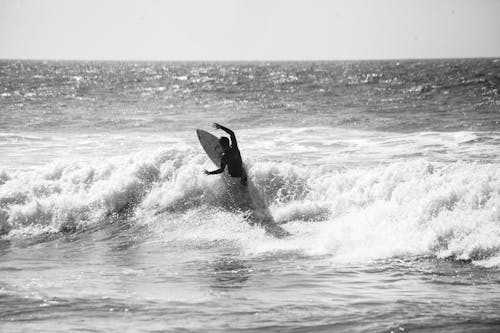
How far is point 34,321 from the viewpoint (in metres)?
6.62

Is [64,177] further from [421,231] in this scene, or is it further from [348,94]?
[348,94]

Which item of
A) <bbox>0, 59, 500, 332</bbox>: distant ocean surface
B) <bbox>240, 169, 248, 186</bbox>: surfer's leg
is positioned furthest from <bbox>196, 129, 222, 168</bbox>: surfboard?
<bbox>240, 169, 248, 186</bbox>: surfer's leg

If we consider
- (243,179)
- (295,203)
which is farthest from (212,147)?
(295,203)

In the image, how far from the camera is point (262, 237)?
1080 centimetres

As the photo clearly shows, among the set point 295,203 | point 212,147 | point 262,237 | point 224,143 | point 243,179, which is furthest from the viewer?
point 212,147

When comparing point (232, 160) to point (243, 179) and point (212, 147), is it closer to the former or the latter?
point (243, 179)

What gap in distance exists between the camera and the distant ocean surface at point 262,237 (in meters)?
6.75

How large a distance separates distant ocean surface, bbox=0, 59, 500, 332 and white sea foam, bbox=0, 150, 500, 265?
0.03 metres

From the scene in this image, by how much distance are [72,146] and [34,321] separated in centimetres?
1457

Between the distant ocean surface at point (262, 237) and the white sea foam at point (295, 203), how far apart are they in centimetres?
3

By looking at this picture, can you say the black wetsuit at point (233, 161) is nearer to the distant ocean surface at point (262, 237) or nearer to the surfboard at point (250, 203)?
the surfboard at point (250, 203)

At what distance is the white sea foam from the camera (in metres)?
9.66

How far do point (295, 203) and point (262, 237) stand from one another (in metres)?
1.89

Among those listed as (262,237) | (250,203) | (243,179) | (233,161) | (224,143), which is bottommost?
(262,237)
